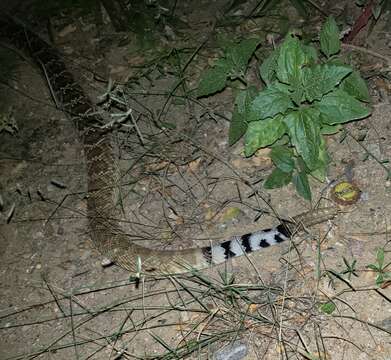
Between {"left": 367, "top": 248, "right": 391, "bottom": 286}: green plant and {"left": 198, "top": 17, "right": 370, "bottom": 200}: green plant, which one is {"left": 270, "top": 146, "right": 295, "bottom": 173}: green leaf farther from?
{"left": 367, "top": 248, "right": 391, "bottom": 286}: green plant

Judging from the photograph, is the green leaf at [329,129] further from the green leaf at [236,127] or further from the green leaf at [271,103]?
the green leaf at [236,127]

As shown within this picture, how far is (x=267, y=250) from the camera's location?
2.74m

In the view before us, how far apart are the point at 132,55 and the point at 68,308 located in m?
2.51

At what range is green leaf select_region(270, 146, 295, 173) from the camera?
290 cm

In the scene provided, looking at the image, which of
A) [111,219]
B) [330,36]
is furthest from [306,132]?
[111,219]

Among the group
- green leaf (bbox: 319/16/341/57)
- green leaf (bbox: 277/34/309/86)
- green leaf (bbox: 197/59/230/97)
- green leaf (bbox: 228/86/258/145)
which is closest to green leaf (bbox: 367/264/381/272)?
green leaf (bbox: 277/34/309/86)

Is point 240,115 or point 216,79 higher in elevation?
point 216,79

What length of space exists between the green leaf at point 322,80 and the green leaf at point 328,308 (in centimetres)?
116

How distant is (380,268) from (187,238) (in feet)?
3.86

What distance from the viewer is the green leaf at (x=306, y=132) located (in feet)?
8.81

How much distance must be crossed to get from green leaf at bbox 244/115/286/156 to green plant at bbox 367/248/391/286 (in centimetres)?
91

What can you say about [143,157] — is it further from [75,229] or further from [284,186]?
[284,186]

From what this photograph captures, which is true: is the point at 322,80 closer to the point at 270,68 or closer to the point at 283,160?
the point at 270,68

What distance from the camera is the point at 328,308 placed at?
93.0 inches
